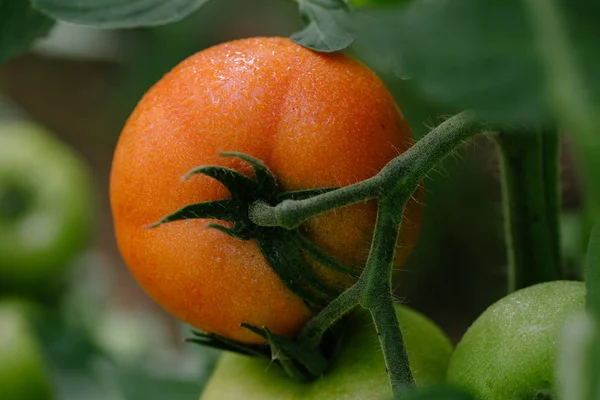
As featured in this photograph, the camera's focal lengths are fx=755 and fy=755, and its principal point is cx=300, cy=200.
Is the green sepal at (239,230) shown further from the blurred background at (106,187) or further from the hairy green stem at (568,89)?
the blurred background at (106,187)

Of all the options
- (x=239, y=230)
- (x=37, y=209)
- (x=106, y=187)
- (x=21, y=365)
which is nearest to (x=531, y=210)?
(x=239, y=230)

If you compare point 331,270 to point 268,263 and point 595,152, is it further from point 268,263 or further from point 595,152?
point 595,152

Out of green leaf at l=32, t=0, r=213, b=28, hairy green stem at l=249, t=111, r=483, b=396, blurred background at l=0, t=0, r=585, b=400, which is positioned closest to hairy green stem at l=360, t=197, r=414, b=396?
hairy green stem at l=249, t=111, r=483, b=396

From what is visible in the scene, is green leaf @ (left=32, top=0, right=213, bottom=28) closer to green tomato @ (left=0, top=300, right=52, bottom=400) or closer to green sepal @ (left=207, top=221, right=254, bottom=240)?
green sepal @ (left=207, top=221, right=254, bottom=240)

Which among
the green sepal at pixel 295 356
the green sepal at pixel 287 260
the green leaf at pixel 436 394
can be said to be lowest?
the green sepal at pixel 295 356

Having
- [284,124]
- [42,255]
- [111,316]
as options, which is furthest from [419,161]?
[111,316]

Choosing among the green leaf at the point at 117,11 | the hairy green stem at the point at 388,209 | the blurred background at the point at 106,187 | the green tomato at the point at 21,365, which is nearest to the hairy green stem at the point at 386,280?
the hairy green stem at the point at 388,209

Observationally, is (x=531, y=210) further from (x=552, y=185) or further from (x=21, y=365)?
(x=21, y=365)
